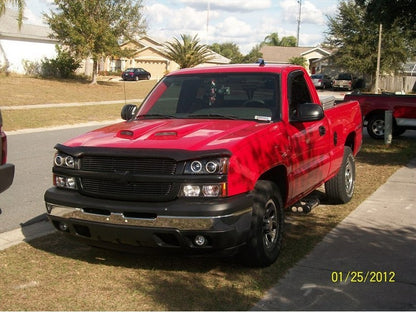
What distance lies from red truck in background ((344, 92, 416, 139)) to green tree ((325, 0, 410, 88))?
34.6 metres

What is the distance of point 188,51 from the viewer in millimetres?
51344

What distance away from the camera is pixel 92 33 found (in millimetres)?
35094

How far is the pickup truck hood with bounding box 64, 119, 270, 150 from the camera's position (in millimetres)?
4285

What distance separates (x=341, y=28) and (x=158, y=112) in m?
47.2

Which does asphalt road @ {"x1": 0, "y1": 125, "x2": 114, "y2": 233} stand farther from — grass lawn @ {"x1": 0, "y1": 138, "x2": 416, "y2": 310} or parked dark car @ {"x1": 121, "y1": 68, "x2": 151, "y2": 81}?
parked dark car @ {"x1": 121, "y1": 68, "x2": 151, "y2": 81}

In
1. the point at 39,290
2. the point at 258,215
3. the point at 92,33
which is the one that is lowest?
the point at 39,290

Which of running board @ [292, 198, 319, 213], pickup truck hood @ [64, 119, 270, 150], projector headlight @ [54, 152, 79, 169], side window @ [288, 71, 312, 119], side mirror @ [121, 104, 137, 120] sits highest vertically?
side window @ [288, 71, 312, 119]

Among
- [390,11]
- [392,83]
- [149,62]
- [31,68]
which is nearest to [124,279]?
[390,11]

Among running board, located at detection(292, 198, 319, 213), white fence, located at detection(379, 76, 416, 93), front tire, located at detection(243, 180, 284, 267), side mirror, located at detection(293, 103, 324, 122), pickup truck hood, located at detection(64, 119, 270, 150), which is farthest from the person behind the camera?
white fence, located at detection(379, 76, 416, 93)

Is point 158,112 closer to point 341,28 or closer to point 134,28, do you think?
point 134,28

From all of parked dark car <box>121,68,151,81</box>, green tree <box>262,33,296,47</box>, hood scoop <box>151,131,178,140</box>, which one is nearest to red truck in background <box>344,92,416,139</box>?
hood scoop <box>151,131,178,140</box>

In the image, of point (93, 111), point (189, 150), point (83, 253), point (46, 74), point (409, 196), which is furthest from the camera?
point (46, 74)

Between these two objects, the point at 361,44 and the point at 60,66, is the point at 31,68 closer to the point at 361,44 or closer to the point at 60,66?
the point at 60,66

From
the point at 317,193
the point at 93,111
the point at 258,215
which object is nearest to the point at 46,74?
the point at 93,111
